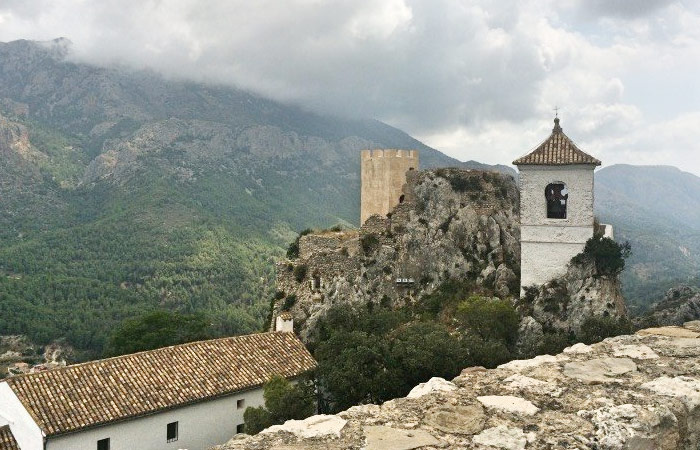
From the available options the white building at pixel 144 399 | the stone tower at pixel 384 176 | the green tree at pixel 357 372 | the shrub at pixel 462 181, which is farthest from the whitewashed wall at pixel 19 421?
the shrub at pixel 462 181

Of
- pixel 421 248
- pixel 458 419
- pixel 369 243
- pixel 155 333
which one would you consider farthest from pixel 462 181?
pixel 458 419

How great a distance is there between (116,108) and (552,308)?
620 ft

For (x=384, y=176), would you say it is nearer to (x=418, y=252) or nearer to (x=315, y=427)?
(x=418, y=252)

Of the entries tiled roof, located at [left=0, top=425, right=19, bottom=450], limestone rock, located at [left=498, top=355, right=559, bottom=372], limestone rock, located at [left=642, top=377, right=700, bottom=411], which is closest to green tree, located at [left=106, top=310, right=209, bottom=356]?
tiled roof, located at [left=0, top=425, right=19, bottom=450]

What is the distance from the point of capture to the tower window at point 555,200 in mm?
24539

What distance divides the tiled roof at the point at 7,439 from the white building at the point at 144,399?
31 millimetres

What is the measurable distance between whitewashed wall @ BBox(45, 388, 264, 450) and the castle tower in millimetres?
12997

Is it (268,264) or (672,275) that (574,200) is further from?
(672,275)

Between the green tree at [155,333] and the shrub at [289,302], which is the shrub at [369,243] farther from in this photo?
the green tree at [155,333]

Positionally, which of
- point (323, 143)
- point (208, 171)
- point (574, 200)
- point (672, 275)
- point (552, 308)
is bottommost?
point (672, 275)

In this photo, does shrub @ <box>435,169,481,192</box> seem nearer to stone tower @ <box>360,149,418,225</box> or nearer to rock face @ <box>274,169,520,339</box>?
rock face @ <box>274,169,520,339</box>

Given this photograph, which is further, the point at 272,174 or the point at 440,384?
the point at 272,174

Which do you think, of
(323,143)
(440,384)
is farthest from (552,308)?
(323,143)

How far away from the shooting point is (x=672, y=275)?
571ft
